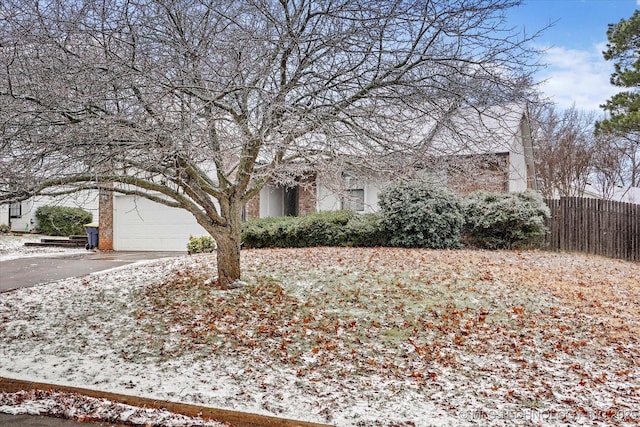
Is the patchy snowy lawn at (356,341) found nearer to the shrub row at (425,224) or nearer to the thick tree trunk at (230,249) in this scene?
the thick tree trunk at (230,249)

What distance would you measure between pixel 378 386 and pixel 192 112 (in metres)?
3.46

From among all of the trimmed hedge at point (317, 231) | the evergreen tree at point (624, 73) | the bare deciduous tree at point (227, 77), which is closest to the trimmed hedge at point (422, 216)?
the trimmed hedge at point (317, 231)

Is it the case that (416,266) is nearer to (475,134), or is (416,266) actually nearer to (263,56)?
(475,134)

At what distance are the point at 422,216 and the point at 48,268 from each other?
9.82 m

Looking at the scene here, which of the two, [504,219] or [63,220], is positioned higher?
[504,219]

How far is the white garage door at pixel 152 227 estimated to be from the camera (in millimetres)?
17172

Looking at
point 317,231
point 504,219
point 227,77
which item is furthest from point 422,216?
point 227,77

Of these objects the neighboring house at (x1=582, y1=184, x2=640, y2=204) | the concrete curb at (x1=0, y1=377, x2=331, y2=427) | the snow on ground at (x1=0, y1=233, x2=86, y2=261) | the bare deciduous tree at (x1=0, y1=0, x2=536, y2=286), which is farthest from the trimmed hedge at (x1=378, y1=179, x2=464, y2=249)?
the neighboring house at (x1=582, y1=184, x2=640, y2=204)

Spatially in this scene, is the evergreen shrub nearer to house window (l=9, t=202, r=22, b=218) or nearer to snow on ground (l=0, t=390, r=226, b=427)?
snow on ground (l=0, t=390, r=226, b=427)

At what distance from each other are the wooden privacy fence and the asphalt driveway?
12.4 meters

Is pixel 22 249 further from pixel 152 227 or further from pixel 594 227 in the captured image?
pixel 594 227

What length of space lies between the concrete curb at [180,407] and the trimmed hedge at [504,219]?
10069 mm

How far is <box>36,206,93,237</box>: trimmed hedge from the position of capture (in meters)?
23.5

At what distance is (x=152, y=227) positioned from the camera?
1755 centimetres
